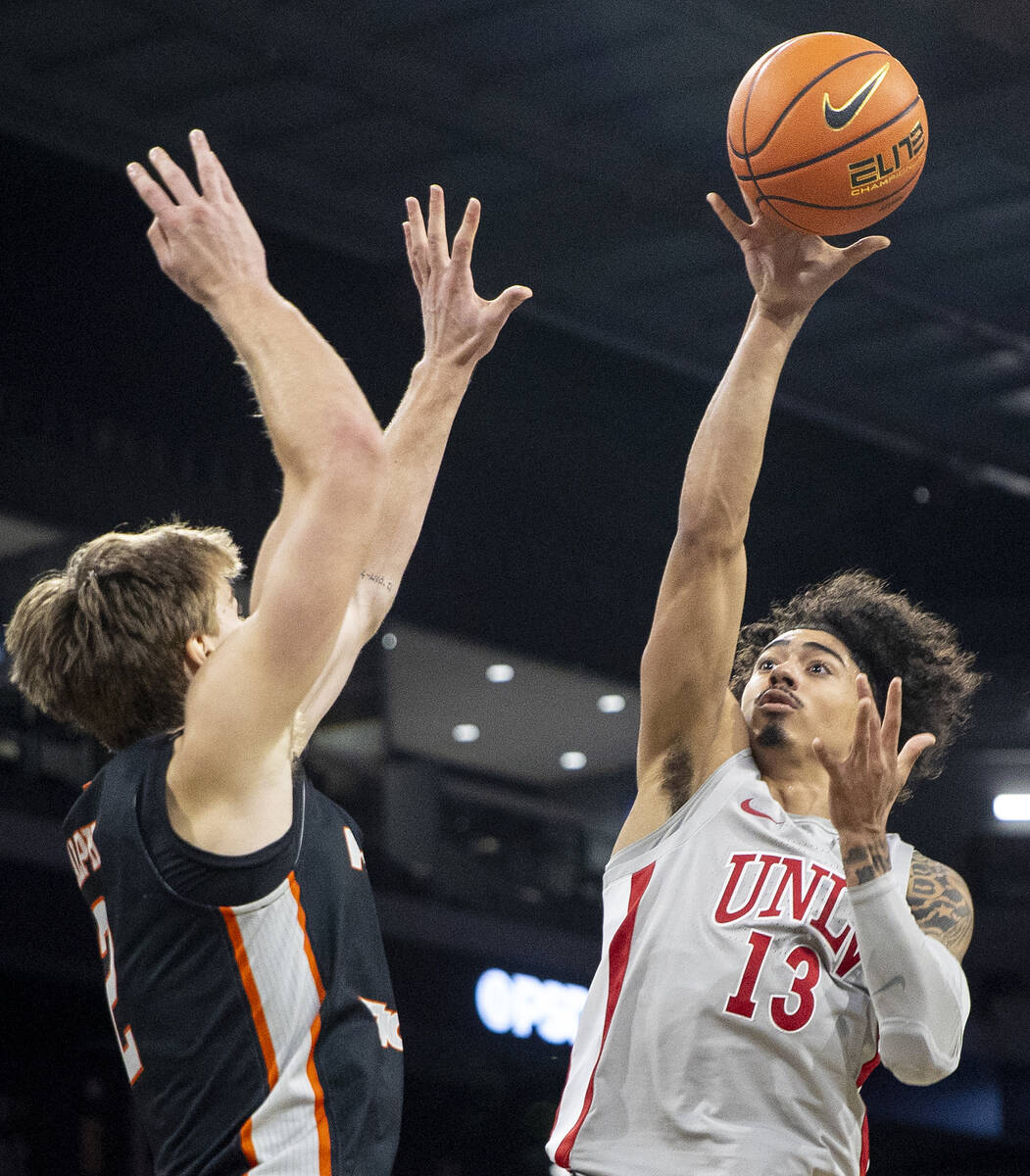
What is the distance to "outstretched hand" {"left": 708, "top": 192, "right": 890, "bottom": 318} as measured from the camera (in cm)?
294

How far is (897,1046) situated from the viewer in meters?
2.37

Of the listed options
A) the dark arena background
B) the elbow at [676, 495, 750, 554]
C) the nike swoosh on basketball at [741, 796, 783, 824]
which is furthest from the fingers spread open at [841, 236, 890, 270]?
the dark arena background

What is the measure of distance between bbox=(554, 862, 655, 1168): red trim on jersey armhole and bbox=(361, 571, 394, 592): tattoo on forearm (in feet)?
2.21

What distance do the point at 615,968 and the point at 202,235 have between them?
4.66 ft

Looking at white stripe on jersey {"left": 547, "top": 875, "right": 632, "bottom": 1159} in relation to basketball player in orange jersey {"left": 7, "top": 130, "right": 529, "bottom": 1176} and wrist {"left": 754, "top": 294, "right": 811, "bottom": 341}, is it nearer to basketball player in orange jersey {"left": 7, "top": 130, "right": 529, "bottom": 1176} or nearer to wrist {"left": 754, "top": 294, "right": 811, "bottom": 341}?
basketball player in orange jersey {"left": 7, "top": 130, "right": 529, "bottom": 1176}

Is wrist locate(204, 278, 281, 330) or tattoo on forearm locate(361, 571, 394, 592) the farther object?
tattoo on forearm locate(361, 571, 394, 592)

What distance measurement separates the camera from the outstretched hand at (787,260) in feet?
9.63

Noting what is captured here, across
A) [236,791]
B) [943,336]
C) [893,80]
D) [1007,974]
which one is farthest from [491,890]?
[236,791]

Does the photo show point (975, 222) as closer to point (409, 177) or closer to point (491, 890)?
point (409, 177)

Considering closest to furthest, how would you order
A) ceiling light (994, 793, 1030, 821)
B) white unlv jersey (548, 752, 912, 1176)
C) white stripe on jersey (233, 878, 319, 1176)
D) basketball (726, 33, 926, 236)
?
white stripe on jersey (233, 878, 319, 1176) < white unlv jersey (548, 752, 912, 1176) < basketball (726, 33, 926, 236) < ceiling light (994, 793, 1030, 821)

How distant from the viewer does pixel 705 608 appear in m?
2.77

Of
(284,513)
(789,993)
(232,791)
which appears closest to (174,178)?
(284,513)

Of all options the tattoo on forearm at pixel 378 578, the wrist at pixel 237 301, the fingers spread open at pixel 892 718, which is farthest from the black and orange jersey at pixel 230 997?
the fingers spread open at pixel 892 718

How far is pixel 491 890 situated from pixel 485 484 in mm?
2692
